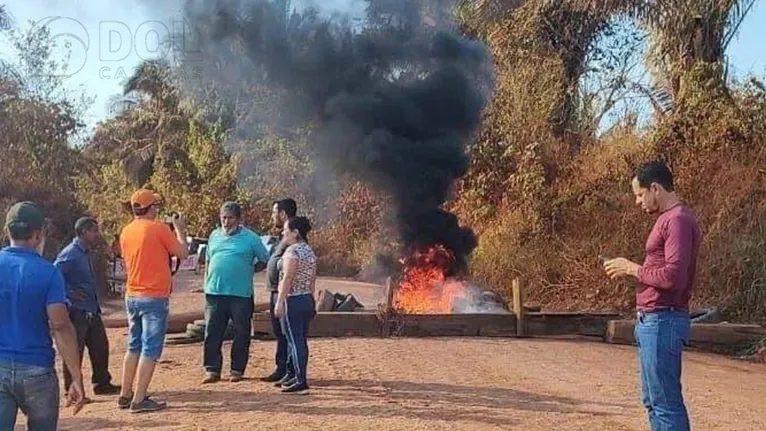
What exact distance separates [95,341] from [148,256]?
136 cm

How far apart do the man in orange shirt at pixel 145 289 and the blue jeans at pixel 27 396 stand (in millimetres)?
2716

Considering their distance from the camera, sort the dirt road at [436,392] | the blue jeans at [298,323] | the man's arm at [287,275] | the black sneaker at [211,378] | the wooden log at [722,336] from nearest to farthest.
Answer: the dirt road at [436,392] → the man's arm at [287,275] → the blue jeans at [298,323] → the black sneaker at [211,378] → the wooden log at [722,336]

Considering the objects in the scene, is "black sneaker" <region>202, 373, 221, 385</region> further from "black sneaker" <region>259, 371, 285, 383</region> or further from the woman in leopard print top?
the woman in leopard print top

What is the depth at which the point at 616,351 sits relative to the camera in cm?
1166

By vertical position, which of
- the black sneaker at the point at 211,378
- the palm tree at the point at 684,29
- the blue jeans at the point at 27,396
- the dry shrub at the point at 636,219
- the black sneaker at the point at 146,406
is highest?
the palm tree at the point at 684,29

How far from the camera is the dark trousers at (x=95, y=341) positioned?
300 inches

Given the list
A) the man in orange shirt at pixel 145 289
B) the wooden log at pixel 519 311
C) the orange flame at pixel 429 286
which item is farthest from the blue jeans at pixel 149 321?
the wooden log at pixel 519 311

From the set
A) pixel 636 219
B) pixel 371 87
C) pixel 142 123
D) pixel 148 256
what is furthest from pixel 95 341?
pixel 142 123

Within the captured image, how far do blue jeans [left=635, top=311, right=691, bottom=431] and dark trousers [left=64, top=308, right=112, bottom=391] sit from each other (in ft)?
15.8

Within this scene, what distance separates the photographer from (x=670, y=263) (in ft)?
15.9

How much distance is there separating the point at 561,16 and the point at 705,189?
584cm

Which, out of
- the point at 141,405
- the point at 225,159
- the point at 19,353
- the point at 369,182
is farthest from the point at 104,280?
the point at 19,353

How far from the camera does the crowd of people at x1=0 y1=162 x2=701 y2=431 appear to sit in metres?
4.25

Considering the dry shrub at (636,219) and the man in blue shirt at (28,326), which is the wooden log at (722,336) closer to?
the dry shrub at (636,219)
